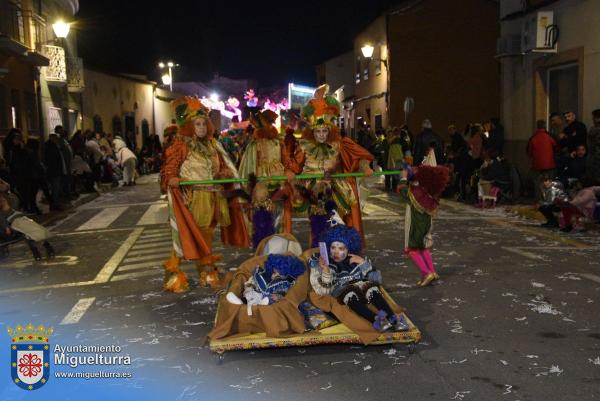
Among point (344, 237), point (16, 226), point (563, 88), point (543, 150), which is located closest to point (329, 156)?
point (344, 237)

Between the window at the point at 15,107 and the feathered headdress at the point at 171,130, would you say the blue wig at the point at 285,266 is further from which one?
the window at the point at 15,107

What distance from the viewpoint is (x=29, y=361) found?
14.5 feet

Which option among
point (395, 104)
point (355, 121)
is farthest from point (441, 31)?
point (355, 121)

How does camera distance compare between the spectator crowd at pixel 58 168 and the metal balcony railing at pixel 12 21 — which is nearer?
the spectator crowd at pixel 58 168

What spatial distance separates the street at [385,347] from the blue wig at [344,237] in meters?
0.88

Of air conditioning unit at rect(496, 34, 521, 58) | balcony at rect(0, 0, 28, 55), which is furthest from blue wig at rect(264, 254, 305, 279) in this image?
balcony at rect(0, 0, 28, 55)

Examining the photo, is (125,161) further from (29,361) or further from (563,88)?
(29,361)

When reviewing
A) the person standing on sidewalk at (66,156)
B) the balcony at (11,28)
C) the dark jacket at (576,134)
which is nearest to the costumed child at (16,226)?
the person standing on sidewalk at (66,156)

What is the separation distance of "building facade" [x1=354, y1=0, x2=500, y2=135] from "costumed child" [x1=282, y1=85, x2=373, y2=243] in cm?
2201

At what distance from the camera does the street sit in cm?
454

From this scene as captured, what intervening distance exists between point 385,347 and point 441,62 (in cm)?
2558

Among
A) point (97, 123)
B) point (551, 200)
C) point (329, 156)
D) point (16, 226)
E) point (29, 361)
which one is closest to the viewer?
point (29, 361)

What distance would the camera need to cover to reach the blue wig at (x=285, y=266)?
18.6 ft

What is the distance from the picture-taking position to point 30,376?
14.7 ft
